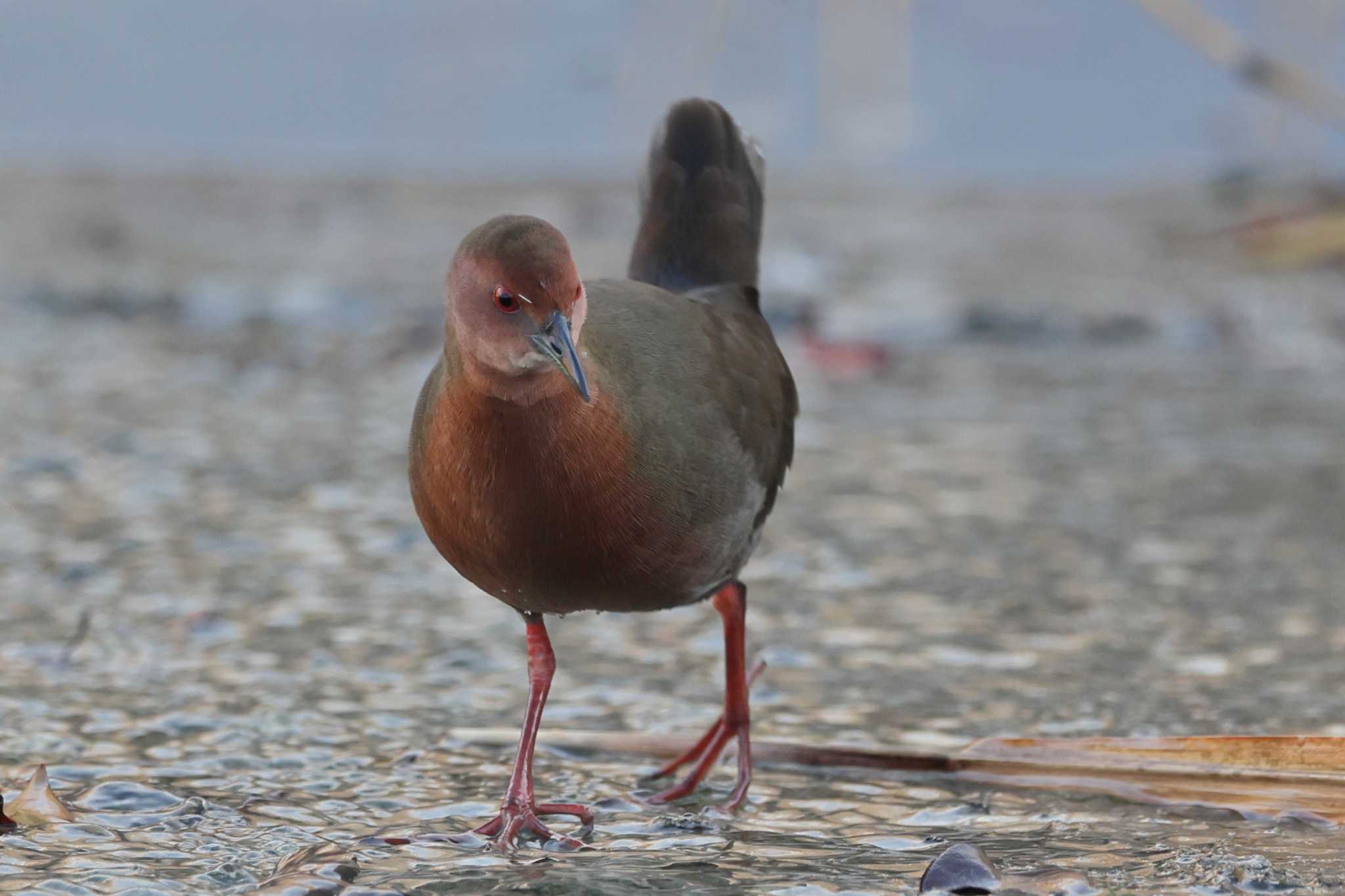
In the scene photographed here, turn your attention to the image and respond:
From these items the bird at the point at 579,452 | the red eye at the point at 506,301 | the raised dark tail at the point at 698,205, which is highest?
the raised dark tail at the point at 698,205

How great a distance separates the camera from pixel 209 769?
131 inches

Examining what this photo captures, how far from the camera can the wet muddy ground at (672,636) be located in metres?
2.93

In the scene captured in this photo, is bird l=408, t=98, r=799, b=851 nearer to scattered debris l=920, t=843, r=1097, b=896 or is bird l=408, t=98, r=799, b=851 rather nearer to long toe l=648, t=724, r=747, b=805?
long toe l=648, t=724, r=747, b=805

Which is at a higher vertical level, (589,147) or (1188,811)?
(589,147)

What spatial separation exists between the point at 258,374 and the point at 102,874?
4.91 metres

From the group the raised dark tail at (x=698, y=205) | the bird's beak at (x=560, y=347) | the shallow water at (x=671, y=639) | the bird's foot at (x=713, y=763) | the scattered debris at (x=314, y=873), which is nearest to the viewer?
the scattered debris at (x=314, y=873)

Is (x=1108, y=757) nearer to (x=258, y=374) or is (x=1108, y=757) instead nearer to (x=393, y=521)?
(x=393, y=521)

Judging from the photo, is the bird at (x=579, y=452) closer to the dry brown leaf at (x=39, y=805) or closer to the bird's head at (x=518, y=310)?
the bird's head at (x=518, y=310)

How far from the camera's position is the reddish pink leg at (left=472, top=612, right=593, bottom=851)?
9.86ft

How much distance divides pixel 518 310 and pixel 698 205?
1.05 m

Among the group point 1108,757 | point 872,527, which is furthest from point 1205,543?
point 1108,757

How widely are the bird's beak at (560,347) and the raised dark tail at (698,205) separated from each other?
992 mm

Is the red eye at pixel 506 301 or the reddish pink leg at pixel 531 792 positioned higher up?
the red eye at pixel 506 301

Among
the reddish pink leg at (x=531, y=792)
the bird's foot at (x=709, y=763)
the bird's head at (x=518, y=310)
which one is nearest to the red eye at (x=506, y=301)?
the bird's head at (x=518, y=310)
